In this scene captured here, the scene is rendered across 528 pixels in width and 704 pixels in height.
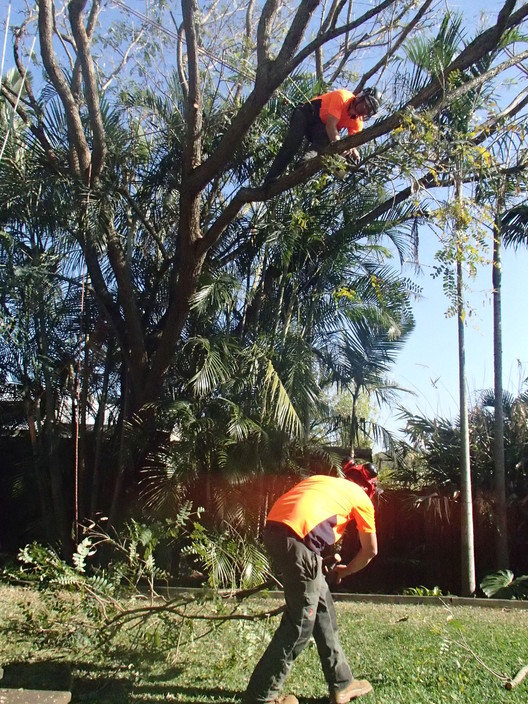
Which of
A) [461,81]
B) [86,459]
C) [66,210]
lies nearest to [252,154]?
[66,210]

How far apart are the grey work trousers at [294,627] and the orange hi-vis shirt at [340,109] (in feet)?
16.3

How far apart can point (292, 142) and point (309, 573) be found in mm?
5826

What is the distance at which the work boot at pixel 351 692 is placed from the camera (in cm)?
421

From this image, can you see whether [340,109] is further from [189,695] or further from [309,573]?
[189,695]

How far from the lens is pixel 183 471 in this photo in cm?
902

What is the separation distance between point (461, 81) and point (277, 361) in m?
4.17

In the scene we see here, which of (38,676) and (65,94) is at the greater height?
(65,94)

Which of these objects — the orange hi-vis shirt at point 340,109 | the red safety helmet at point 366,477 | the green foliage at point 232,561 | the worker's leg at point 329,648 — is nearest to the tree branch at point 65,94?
the orange hi-vis shirt at point 340,109

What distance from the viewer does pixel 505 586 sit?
891 cm

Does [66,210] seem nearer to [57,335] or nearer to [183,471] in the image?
[57,335]

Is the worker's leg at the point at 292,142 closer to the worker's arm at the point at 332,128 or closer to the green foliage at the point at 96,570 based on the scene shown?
the worker's arm at the point at 332,128

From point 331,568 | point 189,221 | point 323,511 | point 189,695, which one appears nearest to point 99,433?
point 189,221

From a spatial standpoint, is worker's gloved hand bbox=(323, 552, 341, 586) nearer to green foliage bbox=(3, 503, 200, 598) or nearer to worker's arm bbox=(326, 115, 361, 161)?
green foliage bbox=(3, 503, 200, 598)

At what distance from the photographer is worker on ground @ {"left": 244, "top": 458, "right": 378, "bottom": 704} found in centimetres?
408
